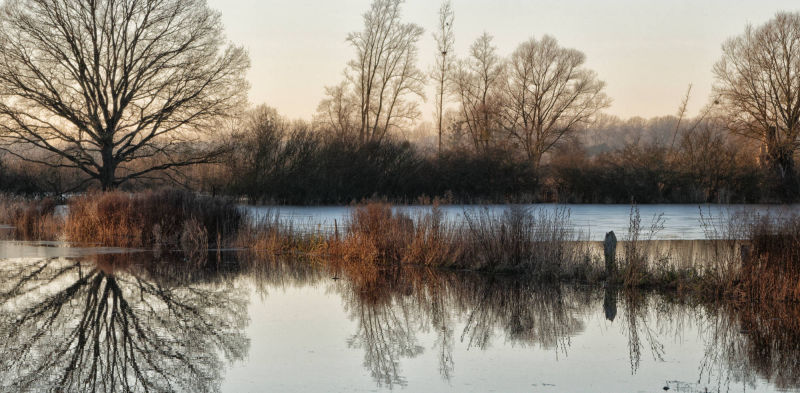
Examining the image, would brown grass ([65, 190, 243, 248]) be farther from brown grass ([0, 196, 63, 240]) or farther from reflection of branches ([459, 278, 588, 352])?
reflection of branches ([459, 278, 588, 352])

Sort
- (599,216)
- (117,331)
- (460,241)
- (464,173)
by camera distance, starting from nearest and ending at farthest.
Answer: (117,331) < (460,241) < (599,216) < (464,173)

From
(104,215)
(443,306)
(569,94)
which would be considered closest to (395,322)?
(443,306)

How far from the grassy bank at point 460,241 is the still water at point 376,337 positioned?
0.69 metres

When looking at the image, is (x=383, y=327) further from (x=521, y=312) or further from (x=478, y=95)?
(x=478, y=95)

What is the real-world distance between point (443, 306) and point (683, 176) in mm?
25344

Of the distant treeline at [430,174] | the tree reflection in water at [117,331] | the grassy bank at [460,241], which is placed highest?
the distant treeline at [430,174]

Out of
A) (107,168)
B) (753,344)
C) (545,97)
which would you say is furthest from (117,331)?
(545,97)

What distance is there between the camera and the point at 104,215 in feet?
69.3

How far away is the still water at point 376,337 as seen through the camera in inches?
268

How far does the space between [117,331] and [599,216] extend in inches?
758

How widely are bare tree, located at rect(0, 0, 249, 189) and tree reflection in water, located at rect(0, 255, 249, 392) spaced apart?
18.6 m

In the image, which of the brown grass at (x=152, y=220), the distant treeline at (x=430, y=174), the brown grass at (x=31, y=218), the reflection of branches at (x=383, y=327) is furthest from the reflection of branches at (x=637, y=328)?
the distant treeline at (x=430, y=174)

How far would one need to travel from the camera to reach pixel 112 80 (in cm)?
3152

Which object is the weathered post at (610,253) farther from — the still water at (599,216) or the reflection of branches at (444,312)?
the still water at (599,216)
